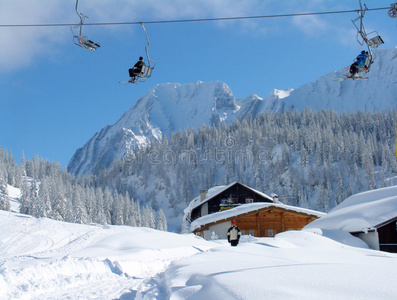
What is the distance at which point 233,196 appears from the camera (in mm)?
45062

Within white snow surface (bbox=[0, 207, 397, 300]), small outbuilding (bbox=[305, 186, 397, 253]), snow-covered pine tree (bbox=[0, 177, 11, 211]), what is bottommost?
white snow surface (bbox=[0, 207, 397, 300])

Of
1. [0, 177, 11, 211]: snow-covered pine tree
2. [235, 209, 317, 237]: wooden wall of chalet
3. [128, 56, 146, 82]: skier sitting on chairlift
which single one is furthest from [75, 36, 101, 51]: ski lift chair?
[0, 177, 11, 211]: snow-covered pine tree

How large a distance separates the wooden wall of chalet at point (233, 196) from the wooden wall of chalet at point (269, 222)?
33.2 ft

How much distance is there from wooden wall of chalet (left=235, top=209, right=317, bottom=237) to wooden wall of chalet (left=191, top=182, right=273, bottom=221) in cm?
1013

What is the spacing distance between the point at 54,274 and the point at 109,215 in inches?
3713

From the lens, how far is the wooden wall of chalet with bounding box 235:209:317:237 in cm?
3359

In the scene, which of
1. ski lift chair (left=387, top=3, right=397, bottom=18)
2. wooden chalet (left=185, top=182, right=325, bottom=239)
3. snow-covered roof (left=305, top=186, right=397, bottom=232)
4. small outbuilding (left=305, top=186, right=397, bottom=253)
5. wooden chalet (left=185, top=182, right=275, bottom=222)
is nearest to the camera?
ski lift chair (left=387, top=3, right=397, bottom=18)

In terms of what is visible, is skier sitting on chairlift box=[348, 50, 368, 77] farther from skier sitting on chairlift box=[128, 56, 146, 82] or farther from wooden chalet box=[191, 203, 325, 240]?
wooden chalet box=[191, 203, 325, 240]

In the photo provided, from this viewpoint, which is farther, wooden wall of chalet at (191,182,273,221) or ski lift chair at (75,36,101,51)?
wooden wall of chalet at (191,182,273,221)

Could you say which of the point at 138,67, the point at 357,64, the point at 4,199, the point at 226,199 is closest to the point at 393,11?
the point at 357,64

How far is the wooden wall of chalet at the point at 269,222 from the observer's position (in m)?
33.6

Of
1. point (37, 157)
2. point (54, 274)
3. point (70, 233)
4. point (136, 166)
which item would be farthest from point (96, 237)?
point (37, 157)

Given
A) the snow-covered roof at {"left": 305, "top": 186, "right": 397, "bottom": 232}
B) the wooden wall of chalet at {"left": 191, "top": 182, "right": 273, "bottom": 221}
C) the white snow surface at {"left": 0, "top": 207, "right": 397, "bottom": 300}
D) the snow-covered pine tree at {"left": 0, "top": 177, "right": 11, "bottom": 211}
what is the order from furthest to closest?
the snow-covered pine tree at {"left": 0, "top": 177, "right": 11, "bottom": 211}
the wooden wall of chalet at {"left": 191, "top": 182, "right": 273, "bottom": 221}
the snow-covered roof at {"left": 305, "top": 186, "right": 397, "bottom": 232}
the white snow surface at {"left": 0, "top": 207, "right": 397, "bottom": 300}

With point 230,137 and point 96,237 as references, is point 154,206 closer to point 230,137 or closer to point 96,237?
point 230,137
